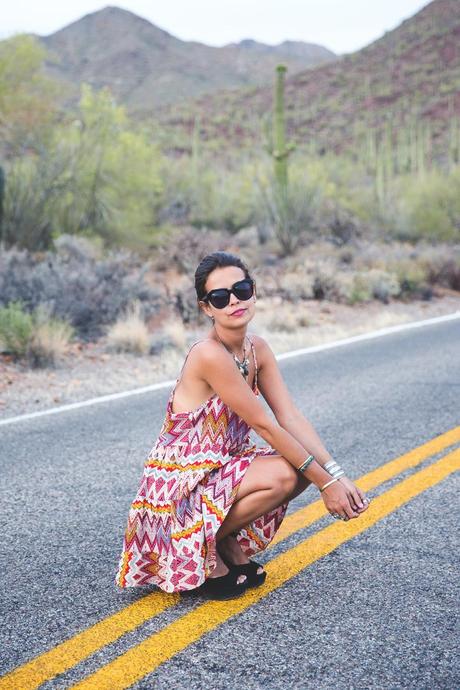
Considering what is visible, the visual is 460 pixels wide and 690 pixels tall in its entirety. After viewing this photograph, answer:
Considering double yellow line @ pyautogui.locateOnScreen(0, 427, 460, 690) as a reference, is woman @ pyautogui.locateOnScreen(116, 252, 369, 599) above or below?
above

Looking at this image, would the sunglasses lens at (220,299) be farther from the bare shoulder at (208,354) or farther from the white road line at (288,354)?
the white road line at (288,354)

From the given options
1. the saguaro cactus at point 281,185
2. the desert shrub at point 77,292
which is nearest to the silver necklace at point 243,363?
the desert shrub at point 77,292

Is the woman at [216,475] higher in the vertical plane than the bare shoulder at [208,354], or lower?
lower

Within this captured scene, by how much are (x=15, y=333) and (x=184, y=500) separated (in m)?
6.44

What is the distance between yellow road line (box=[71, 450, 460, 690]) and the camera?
2713mm

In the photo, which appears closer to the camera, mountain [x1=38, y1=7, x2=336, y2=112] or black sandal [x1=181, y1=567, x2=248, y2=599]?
black sandal [x1=181, y1=567, x2=248, y2=599]

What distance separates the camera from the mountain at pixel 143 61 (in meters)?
116

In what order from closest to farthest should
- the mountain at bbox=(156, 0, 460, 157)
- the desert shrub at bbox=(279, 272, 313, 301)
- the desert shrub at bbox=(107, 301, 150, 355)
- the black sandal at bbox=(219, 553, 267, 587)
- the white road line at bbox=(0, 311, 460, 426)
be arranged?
1. the black sandal at bbox=(219, 553, 267, 587)
2. the white road line at bbox=(0, 311, 460, 426)
3. the desert shrub at bbox=(107, 301, 150, 355)
4. the desert shrub at bbox=(279, 272, 313, 301)
5. the mountain at bbox=(156, 0, 460, 157)

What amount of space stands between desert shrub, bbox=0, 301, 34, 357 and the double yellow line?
5.49 meters

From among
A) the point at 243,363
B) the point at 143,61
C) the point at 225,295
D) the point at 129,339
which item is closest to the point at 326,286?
the point at 129,339

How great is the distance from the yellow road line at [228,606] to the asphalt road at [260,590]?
1 cm

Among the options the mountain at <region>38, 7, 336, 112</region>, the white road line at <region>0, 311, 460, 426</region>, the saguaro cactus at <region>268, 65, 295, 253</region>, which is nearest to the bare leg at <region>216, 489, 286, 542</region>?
the white road line at <region>0, 311, 460, 426</region>

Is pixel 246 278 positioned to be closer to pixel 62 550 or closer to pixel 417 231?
pixel 62 550

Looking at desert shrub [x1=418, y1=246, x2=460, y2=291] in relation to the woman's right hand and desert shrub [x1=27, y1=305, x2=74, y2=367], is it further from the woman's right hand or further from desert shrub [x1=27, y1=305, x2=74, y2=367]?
the woman's right hand
